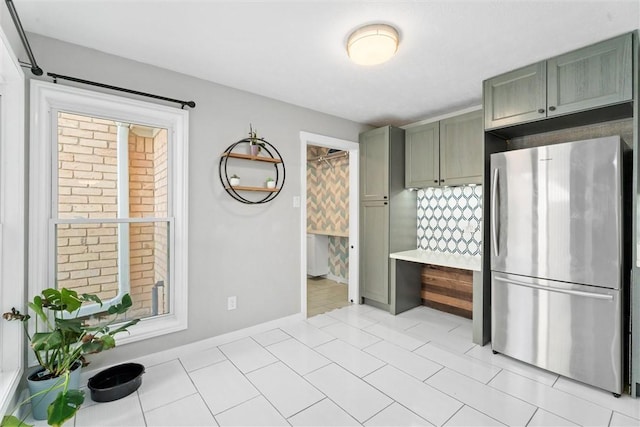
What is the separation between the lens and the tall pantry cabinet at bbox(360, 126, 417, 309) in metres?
3.73

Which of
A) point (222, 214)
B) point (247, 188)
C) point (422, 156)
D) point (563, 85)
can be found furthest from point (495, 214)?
point (222, 214)

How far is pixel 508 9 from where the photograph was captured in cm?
181

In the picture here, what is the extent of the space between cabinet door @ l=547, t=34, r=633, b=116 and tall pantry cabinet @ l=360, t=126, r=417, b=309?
1.67 m

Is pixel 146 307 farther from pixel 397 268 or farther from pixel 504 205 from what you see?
pixel 504 205

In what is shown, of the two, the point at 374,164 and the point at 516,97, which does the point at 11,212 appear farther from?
the point at 516,97

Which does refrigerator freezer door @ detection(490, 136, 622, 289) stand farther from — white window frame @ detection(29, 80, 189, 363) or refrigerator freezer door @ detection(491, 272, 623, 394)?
white window frame @ detection(29, 80, 189, 363)

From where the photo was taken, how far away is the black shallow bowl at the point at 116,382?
1.98 meters

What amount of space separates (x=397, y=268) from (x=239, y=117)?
246 centimetres

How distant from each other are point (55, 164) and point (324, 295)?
347 cm

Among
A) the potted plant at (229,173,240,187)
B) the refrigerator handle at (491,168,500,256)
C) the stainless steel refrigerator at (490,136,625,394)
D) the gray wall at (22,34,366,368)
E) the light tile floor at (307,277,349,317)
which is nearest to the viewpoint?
the stainless steel refrigerator at (490,136,625,394)

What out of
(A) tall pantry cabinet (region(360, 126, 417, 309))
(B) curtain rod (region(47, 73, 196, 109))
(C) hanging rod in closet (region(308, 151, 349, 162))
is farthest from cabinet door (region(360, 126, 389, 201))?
(B) curtain rod (region(47, 73, 196, 109))

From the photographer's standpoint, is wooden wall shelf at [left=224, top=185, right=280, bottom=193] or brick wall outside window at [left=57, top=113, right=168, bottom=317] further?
wooden wall shelf at [left=224, top=185, right=280, bottom=193]

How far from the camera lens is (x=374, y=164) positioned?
153 inches

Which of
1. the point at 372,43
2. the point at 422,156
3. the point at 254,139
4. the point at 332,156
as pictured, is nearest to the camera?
the point at 372,43
